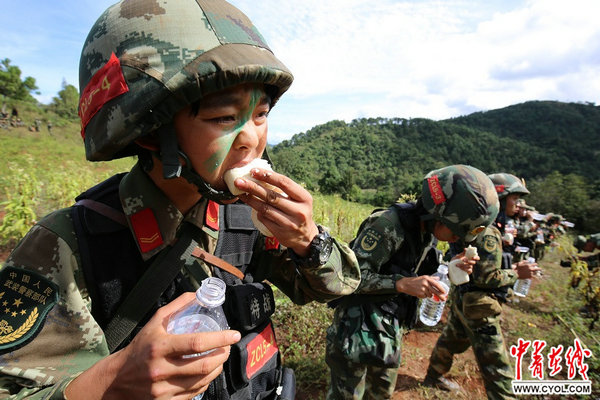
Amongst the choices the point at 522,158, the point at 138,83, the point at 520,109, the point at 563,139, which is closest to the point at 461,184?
the point at 138,83

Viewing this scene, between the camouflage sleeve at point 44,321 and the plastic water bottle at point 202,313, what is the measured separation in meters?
0.35

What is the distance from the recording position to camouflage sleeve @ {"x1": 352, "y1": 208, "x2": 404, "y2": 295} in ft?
9.28

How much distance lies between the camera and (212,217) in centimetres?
160

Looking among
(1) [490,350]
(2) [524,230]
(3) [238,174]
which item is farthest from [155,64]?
(2) [524,230]

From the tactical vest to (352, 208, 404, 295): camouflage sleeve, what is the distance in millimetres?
1250

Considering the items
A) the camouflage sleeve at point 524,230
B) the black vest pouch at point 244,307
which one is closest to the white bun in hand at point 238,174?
the black vest pouch at point 244,307

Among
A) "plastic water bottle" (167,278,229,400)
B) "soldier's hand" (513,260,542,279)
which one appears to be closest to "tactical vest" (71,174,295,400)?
"plastic water bottle" (167,278,229,400)

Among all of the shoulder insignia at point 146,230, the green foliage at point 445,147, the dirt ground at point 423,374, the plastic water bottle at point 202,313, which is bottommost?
the dirt ground at point 423,374

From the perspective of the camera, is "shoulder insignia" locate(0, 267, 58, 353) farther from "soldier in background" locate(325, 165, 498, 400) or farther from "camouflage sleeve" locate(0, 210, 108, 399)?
"soldier in background" locate(325, 165, 498, 400)

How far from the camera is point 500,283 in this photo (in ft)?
12.7

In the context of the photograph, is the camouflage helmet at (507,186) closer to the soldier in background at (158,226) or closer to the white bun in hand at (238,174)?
the soldier in background at (158,226)

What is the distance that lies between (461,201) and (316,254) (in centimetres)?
222

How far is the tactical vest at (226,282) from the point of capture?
→ 1.27 m

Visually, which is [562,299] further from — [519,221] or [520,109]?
[520,109]
